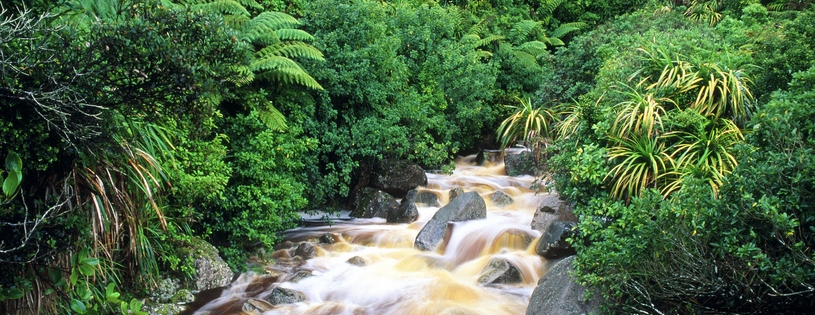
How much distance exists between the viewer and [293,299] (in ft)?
23.7

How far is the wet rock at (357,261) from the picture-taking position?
844 cm

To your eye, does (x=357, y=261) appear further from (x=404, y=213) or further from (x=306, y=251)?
(x=404, y=213)

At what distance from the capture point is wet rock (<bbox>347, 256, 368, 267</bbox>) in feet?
27.7

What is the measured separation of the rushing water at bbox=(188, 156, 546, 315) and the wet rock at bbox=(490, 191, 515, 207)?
12 centimetres

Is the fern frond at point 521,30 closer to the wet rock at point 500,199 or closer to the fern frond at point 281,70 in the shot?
the wet rock at point 500,199

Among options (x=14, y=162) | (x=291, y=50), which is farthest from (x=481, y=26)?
(x=14, y=162)

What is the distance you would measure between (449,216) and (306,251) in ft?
7.41

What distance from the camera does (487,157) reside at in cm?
1350

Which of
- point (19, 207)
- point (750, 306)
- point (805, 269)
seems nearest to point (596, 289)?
point (750, 306)

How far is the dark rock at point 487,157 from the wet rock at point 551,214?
12.6 feet

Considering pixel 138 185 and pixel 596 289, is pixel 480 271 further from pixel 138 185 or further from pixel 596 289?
pixel 138 185

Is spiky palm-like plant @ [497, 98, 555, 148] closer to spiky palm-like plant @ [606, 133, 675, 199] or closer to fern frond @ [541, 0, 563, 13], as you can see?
spiky palm-like plant @ [606, 133, 675, 199]

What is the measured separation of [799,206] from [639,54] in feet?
14.7

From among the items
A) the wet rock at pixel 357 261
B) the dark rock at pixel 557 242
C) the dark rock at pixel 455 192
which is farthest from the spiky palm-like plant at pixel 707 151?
the dark rock at pixel 455 192
